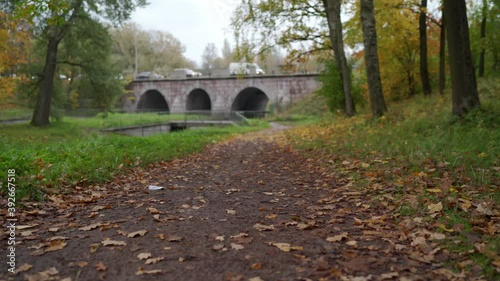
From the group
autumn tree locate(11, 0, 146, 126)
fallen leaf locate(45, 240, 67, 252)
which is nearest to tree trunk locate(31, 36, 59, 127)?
autumn tree locate(11, 0, 146, 126)

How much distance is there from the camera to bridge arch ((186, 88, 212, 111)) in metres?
56.2

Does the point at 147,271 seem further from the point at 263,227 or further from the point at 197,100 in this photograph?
the point at 197,100

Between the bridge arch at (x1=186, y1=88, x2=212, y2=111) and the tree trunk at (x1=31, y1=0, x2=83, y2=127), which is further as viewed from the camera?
the bridge arch at (x1=186, y1=88, x2=212, y2=111)

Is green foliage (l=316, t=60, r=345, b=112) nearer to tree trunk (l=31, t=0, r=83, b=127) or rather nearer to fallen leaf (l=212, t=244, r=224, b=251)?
tree trunk (l=31, t=0, r=83, b=127)

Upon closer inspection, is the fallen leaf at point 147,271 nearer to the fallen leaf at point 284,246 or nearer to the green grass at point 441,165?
the fallen leaf at point 284,246

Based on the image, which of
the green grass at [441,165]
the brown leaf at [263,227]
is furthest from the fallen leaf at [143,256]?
the green grass at [441,165]

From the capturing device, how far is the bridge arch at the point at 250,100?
5106 cm

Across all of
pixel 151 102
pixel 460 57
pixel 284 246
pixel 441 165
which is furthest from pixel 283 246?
pixel 151 102

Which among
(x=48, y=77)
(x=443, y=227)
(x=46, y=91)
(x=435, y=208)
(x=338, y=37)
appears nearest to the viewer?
(x=443, y=227)

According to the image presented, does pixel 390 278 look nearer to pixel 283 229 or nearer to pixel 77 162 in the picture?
pixel 283 229

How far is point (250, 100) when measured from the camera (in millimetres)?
58312

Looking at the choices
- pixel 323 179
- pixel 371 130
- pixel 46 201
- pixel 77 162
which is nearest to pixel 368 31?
pixel 371 130

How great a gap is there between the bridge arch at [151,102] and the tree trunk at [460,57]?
53084 mm

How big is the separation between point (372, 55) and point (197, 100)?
48970 mm
